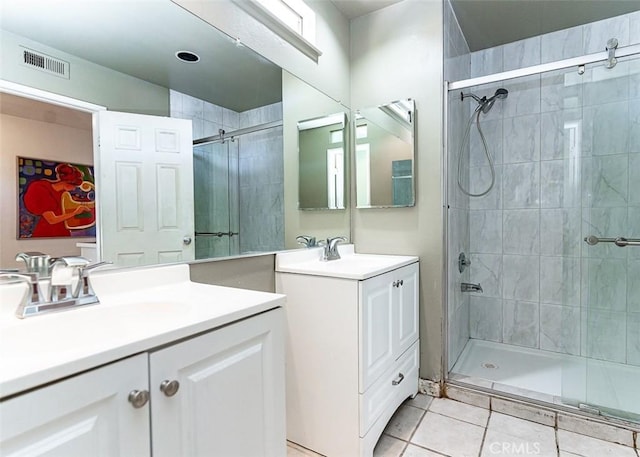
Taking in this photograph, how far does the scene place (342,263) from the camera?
187 cm

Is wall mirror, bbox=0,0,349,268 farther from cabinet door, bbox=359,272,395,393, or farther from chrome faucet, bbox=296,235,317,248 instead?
cabinet door, bbox=359,272,395,393

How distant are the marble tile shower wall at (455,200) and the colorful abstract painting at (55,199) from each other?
185cm

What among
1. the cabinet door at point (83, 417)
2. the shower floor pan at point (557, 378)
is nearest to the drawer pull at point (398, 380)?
the shower floor pan at point (557, 378)

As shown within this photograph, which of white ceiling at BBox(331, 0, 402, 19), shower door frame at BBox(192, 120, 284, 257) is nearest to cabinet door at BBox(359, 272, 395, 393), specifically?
shower door frame at BBox(192, 120, 284, 257)

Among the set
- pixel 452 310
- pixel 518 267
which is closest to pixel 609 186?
pixel 518 267

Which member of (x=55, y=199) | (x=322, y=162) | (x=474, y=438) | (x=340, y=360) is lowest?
(x=474, y=438)

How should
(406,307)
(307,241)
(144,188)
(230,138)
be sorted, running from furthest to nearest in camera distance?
(307,241) → (406,307) → (230,138) → (144,188)

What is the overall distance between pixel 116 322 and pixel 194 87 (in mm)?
950

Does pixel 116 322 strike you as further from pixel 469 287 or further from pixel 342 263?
pixel 469 287

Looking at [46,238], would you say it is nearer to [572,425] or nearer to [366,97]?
[366,97]

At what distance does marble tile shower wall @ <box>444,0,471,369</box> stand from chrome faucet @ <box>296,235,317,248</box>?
85 cm

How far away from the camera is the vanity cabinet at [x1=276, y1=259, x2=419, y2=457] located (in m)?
1.39

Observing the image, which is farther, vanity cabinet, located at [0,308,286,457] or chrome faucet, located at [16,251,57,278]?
chrome faucet, located at [16,251,57,278]

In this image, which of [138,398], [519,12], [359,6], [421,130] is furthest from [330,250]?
[519,12]
